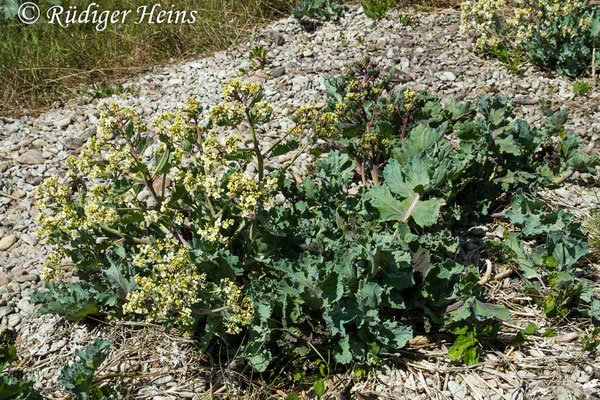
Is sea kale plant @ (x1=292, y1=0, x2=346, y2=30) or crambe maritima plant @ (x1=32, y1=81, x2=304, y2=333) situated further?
sea kale plant @ (x1=292, y1=0, x2=346, y2=30)

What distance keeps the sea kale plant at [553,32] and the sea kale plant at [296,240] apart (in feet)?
4.19

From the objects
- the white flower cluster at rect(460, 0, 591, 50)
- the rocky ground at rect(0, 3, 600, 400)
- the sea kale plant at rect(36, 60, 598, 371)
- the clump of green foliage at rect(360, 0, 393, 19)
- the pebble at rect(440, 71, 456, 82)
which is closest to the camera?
the sea kale plant at rect(36, 60, 598, 371)

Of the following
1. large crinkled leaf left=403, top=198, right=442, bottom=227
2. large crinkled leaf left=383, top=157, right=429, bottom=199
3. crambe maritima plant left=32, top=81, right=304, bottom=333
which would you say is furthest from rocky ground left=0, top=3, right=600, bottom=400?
large crinkled leaf left=383, top=157, right=429, bottom=199

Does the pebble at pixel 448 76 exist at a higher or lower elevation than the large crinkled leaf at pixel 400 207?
higher

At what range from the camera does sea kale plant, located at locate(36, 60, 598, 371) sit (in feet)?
8.39

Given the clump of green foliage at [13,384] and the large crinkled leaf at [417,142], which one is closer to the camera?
the clump of green foliage at [13,384]

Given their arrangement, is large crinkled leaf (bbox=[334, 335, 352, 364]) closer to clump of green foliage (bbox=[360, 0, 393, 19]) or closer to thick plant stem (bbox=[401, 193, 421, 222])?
thick plant stem (bbox=[401, 193, 421, 222])

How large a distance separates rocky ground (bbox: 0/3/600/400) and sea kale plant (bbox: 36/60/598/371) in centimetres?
15

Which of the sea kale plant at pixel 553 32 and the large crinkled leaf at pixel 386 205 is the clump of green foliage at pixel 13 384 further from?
the sea kale plant at pixel 553 32

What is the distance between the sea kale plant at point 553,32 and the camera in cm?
439

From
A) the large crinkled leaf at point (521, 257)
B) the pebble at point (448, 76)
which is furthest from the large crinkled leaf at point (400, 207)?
the pebble at point (448, 76)

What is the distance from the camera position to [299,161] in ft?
13.1

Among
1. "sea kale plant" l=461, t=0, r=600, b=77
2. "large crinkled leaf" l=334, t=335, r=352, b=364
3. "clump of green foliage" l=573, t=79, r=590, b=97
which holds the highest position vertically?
"sea kale plant" l=461, t=0, r=600, b=77

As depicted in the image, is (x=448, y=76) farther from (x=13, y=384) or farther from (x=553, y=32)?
(x=13, y=384)
